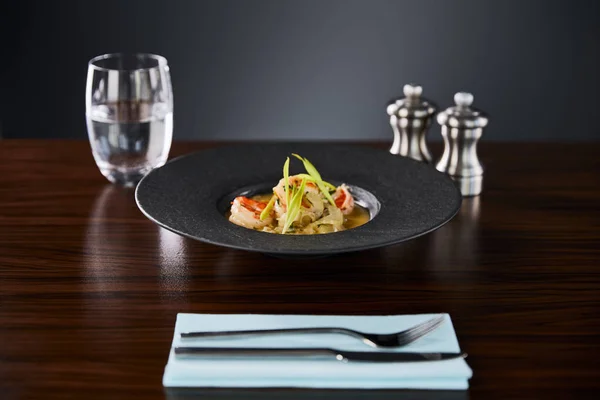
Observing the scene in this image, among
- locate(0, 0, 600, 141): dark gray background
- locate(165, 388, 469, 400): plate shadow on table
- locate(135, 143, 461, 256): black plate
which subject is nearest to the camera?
locate(165, 388, 469, 400): plate shadow on table

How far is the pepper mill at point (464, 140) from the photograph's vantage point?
1.54 meters

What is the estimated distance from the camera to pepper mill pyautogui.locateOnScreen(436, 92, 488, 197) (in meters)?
1.54

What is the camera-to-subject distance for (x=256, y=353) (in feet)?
3.19

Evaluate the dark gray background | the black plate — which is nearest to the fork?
the black plate

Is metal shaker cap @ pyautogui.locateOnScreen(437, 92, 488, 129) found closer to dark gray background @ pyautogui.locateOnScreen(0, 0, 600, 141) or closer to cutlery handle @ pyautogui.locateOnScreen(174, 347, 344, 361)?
cutlery handle @ pyautogui.locateOnScreen(174, 347, 344, 361)

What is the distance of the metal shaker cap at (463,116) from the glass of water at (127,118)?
0.48 meters

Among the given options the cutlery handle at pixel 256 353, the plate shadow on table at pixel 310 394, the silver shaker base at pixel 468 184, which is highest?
the silver shaker base at pixel 468 184

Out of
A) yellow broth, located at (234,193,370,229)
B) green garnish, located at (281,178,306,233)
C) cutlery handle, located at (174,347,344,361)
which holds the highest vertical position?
green garnish, located at (281,178,306,233)

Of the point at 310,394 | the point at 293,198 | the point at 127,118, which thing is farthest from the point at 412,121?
the point at 310,394

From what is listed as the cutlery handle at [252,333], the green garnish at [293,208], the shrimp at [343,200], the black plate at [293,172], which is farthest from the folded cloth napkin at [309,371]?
the shrimp at [343,200]

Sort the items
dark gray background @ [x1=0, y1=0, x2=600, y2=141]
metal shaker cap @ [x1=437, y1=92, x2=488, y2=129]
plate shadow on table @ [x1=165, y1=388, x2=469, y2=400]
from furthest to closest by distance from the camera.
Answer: dark gray background @ [x1=0, y1=0, x2=600, y2=141] < metal shaker cap @ [x1=437, y1=92, x2=488, y2=129] < plate shadow on table @ [x1=165, y1=388, x2=469, y2=400]

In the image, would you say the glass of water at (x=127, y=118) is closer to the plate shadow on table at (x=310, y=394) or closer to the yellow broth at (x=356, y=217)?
the yellow broth at (x=356, y=217)

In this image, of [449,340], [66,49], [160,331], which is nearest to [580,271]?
[449,340]

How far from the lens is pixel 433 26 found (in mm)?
3285
